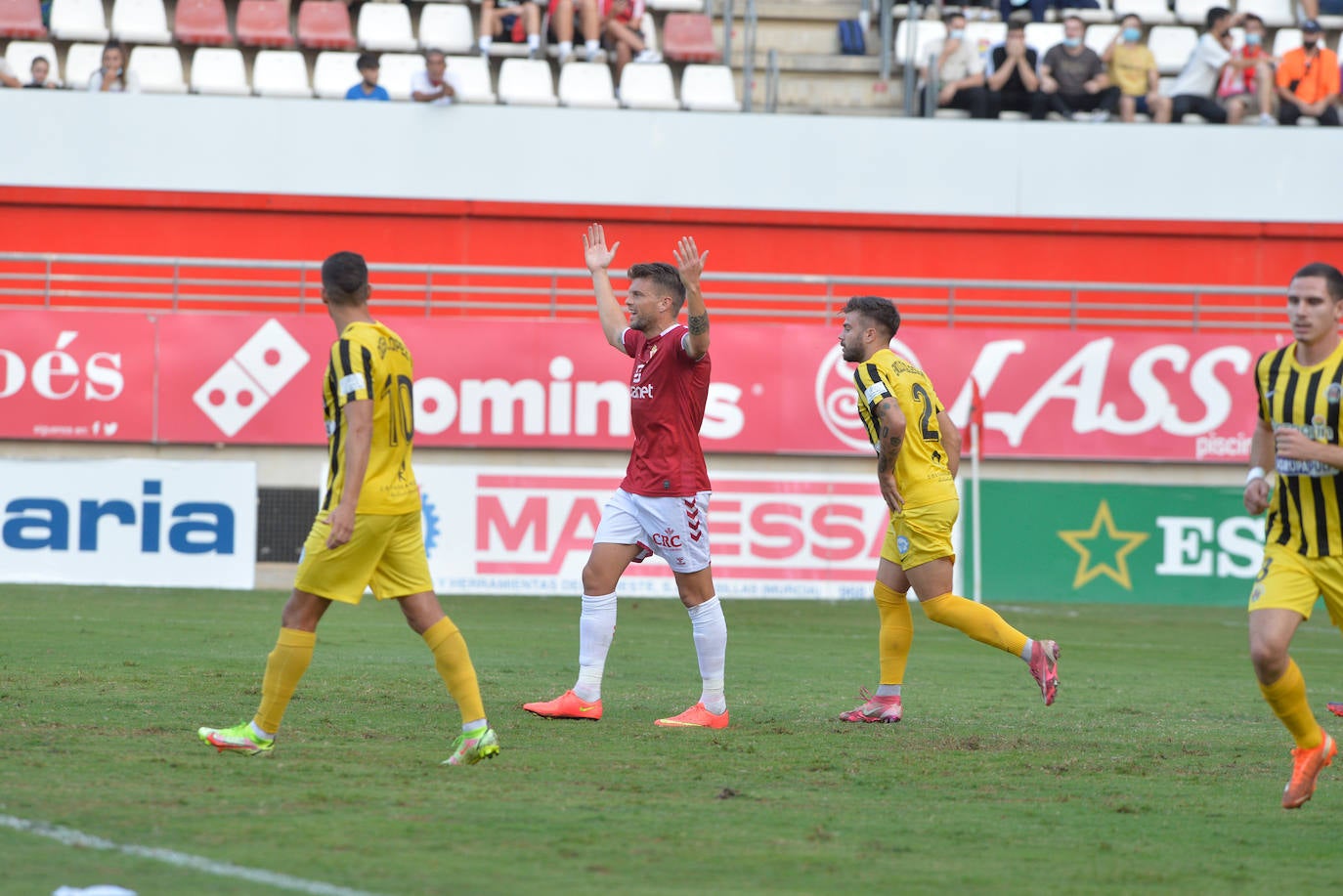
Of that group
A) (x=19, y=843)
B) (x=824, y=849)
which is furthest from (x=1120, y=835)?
(x=19, y=843)

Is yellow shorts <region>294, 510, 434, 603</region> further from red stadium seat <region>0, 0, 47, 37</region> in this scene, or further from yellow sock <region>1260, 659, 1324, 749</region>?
red stadium seat <region>0, 0, 47, 37</region>

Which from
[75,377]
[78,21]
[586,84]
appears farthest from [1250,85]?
[78,21]

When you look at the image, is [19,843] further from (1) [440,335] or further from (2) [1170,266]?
(2) [1170,266]

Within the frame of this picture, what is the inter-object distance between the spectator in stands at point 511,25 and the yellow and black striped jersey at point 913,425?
15303mm

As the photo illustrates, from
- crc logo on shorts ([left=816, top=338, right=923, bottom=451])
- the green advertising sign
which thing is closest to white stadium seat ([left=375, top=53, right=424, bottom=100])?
crc logo on shorts ([left=816, top=338, right=923, bottom=451])

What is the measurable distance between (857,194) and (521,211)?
4.45 meters

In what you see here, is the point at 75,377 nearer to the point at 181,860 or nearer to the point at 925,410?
the point at 925,410

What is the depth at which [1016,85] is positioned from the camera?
2238cm

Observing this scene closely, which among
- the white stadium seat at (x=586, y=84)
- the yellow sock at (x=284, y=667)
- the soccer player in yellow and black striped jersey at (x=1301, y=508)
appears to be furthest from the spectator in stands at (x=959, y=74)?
the yellow sock at (x=284, y=667)

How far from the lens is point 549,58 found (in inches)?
904

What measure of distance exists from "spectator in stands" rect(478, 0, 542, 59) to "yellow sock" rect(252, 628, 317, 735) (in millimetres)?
17000

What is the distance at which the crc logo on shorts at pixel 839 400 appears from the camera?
1859 centimetres

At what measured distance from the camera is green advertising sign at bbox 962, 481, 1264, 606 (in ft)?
60.5

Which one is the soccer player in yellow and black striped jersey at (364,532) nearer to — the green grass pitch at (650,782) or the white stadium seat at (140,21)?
the green grass pitch at (650,782)
